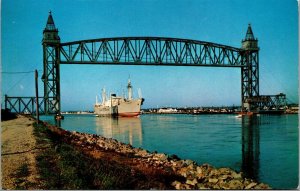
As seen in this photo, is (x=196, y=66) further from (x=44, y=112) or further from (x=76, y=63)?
(x=44, y=112)

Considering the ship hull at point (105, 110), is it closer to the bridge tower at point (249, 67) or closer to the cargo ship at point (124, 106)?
the cargo ship at point (124, 106)

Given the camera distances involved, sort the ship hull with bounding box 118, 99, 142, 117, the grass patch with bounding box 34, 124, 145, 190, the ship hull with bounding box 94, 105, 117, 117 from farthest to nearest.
A: the ship hull with bounding box 94, 105, 117, 117 → the ship hull with bounding box 118, 99, 142, 117 → the grass patch with bounding box 34, 124, 145, 190

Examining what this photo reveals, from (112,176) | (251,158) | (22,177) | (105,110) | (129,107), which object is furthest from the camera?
(105,110)

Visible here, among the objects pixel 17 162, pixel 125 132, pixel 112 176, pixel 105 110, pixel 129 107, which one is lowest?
pixel 125 132

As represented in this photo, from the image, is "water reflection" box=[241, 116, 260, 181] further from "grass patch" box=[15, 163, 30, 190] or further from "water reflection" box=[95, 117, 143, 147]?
"grass patch" box=[15, 163, 30, 190]

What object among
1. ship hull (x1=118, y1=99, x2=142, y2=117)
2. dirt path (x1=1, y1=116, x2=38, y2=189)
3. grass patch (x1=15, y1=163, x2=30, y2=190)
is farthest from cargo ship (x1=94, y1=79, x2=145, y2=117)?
grass patch (x1=15, y1=163, x2=30, y2=190)

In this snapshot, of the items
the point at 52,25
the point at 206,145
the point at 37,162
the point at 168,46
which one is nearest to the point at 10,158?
the point at 37,162

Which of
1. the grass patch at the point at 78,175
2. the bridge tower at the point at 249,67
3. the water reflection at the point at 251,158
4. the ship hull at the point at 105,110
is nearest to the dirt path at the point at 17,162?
the grass patch at the point at 78,175

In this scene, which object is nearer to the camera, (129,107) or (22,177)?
(22,177)

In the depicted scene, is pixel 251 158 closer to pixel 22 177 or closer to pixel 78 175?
pixel 78 175

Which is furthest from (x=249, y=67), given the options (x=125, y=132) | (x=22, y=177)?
(x=22, y=177)

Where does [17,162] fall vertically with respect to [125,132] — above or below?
above

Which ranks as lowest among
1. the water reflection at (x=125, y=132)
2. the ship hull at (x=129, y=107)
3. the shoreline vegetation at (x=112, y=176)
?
the water reflection at (x=125, y=132)

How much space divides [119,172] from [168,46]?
4721 centimetres
